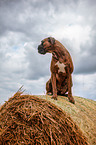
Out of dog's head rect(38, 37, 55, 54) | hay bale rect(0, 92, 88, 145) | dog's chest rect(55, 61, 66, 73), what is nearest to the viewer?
hay bale rect(0, 92, 88, 145)

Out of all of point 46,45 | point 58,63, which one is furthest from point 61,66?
point 46,45

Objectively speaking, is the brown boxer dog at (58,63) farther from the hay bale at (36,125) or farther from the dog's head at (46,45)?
the hay bale at (36,125)

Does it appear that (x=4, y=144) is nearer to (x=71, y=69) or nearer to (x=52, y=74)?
(x=52, y=74)

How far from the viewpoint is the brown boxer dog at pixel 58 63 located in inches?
179

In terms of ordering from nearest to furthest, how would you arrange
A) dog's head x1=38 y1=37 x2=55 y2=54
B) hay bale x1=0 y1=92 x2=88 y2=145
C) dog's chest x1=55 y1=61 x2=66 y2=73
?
hay bale x1=0 y1=92 x2=88 y2=145, dog's head x1=38 y1=37 x2=55 y2=54, dog's chest x1=55 y1=61 x2=66 y2=73

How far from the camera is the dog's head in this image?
4509mm

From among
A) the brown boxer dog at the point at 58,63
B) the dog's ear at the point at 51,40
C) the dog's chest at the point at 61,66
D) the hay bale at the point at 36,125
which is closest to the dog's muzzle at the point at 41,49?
the brown boxer dog at the point at 58,63

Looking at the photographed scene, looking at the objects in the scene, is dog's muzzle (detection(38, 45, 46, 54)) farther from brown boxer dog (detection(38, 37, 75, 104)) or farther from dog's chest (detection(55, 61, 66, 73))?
dog's chest (detection(55, 61, 66, 73))

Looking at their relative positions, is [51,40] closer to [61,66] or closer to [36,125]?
[61,66]

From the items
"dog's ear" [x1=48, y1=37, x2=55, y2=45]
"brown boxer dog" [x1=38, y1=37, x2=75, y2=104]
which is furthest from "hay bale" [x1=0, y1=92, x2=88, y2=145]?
"dog's ear" [x1=48, y1=37, x2=55, y2=45]

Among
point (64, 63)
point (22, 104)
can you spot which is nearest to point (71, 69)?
point (64, 63)

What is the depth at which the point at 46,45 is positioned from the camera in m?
4.52

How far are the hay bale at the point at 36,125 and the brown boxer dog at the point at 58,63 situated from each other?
1169 mm

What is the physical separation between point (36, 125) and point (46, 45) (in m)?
2.18
